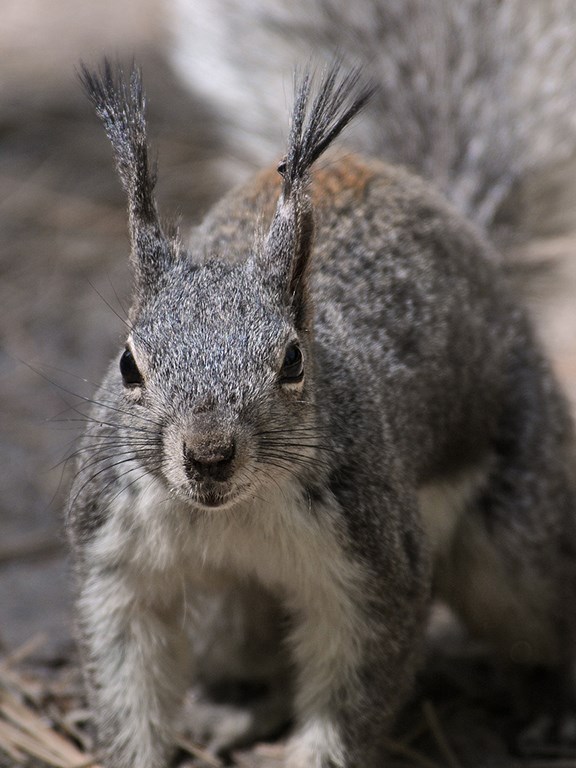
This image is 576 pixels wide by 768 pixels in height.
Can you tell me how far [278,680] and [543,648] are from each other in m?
0.85

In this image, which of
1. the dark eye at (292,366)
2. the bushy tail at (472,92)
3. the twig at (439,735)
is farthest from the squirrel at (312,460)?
the bushy tail at (472,92)

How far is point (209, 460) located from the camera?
2.14 meters

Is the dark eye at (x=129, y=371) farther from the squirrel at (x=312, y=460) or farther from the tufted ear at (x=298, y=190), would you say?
the tufted ear at (x=298, y=190)

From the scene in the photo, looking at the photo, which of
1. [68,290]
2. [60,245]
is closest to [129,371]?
[68,290]

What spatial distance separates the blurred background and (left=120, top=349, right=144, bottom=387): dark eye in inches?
29.3

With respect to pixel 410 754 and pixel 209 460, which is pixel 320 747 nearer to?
pixel 410 754

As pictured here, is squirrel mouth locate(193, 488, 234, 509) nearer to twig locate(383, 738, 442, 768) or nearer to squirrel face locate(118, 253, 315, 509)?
squirrel face locate(118, 253, 315, 509)

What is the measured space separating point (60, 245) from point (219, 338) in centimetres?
348

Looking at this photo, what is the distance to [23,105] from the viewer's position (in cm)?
645

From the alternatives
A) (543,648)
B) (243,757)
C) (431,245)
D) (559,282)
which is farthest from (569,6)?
(243,757)

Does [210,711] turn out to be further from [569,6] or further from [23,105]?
[23,105]

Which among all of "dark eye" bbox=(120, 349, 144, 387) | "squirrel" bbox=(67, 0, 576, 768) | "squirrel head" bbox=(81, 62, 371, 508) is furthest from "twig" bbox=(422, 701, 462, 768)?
"dark eye" bbox=(120, 349, 144, 387)

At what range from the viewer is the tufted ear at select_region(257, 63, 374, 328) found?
245 centimetres

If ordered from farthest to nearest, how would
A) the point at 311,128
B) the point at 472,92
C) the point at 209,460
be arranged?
1. the point at 472,92
2. the point at 311,128
3. the point at 209,460
